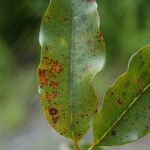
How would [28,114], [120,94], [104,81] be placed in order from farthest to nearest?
1. [28,114]
2. [104,81]
3. [120,94]

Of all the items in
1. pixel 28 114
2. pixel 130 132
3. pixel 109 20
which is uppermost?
pixel 130 132

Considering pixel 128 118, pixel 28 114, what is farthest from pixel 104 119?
pixel 28 114

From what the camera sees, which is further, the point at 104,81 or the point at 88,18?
the point at 104,81

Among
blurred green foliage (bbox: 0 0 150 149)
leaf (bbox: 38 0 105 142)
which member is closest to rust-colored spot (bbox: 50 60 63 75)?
leaf (bbox: 38 0 105 142)

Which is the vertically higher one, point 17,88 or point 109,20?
point 109,20

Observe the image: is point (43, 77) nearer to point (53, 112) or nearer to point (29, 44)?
point (53, 112)

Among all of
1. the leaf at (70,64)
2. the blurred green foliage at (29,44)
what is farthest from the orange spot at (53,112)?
the blurred green foliage at (29,44)

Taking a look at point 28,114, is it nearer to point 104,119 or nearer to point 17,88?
point 17,88
